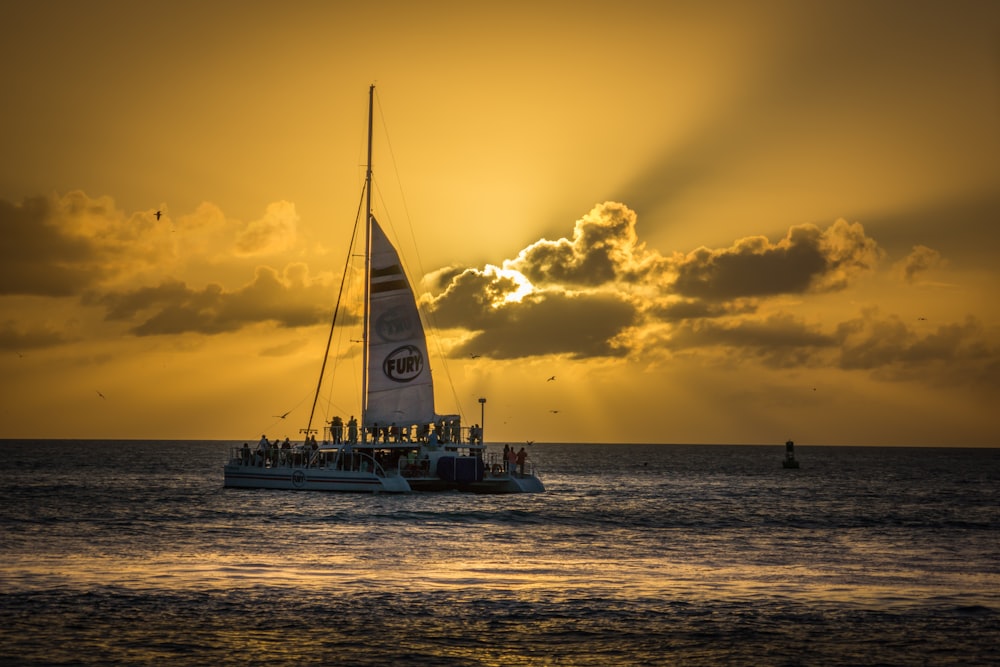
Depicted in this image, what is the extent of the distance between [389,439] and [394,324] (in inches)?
285

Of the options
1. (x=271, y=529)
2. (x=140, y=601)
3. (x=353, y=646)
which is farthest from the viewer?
(x=271, y=529)

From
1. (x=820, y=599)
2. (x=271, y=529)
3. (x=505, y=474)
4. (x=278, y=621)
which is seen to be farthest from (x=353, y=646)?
(x=505, y=474)

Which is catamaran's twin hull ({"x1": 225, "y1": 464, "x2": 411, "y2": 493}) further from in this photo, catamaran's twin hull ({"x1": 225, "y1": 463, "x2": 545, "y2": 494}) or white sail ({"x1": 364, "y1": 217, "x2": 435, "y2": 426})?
white sail ({"x1": 364, "y1": 217, "x2": 435, "y2": 426})

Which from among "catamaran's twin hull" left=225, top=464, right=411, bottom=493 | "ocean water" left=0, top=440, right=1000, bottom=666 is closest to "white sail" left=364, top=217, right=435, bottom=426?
"catamaran's twin hull" left=225, top=464, right=411, bottom=493

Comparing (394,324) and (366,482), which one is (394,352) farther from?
(366,482)

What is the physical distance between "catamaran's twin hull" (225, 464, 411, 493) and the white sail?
596 centimetres

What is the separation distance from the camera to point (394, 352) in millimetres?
73250

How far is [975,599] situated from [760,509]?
41.5 metres

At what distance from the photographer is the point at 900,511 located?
68.6m

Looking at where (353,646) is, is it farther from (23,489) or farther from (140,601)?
(23,489)

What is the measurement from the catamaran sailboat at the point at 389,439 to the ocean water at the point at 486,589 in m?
10.6

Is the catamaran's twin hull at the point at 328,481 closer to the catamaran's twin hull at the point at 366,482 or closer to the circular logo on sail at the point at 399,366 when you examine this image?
the catamaran's twin hull at the point at 366,482

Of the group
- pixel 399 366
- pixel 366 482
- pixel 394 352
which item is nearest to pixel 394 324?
pixel 394 352

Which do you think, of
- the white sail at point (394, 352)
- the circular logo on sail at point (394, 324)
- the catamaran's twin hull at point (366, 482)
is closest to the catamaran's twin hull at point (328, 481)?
the catamaran's twin hull at point (366, 482)
